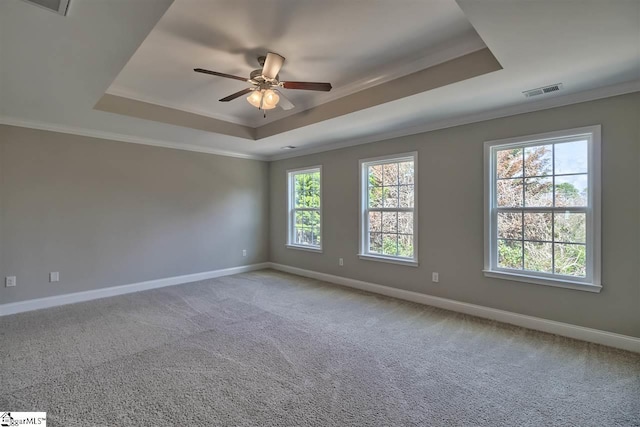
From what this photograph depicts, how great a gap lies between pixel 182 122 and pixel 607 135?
491 centimetres

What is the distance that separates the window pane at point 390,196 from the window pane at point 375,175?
0.51 ft

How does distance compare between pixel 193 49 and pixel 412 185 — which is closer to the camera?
pixel 193 49

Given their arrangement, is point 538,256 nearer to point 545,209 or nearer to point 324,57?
point 545,209

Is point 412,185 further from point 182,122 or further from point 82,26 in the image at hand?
point 82,26

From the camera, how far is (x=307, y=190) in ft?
19.6

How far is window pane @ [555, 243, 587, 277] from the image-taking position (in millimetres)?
3041

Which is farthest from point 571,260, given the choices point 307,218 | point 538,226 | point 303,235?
point 303,235

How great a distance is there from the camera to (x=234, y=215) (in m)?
6.00

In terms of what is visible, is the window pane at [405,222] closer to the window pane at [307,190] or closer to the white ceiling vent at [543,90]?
the window pane at [307,190]

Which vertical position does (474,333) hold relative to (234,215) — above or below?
below

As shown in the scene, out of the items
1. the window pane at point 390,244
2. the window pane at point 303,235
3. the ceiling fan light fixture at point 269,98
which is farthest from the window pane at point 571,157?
the window pane at point 303,235

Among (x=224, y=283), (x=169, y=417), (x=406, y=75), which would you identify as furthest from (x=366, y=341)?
(x=224, y=283)

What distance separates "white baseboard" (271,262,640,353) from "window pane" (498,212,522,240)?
89 centimetres

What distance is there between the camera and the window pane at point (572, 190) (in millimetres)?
3023
